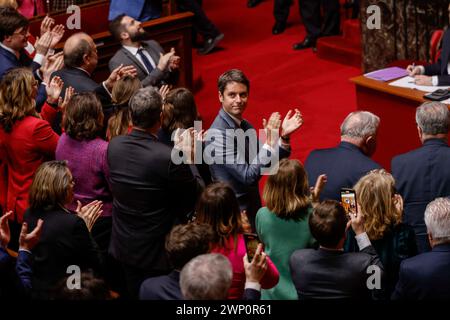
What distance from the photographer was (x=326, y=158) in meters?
4.55

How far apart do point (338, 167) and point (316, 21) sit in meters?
5.28

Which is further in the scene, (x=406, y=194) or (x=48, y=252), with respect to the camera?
(x=406, y=194)

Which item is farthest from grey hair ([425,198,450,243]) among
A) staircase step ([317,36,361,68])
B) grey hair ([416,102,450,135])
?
staircase step ([317,36,361,68])

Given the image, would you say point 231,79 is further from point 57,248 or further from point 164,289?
point 164,289

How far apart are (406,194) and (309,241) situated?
A: 86 cm

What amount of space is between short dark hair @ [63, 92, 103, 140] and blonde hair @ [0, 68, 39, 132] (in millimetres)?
354

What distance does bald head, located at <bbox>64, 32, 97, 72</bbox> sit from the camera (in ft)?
18.2

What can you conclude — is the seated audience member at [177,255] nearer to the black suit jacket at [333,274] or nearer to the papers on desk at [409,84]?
the black suit jacket at [333,274]

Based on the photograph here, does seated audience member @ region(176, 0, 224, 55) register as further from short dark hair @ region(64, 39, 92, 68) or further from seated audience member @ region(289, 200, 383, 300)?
seated audience member @ region(289, 200, 383, 300)

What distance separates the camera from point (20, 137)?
4812 mm

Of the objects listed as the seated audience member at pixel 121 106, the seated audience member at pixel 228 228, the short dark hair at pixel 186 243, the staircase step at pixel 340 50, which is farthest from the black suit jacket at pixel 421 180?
the staircase step at pixel 340 50

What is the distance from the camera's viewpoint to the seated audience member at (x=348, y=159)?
4.43m
